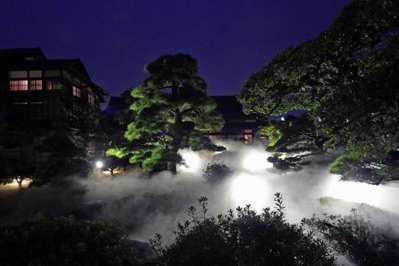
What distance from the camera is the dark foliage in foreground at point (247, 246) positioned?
4648mm

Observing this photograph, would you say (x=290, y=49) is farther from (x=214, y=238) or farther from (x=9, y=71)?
(x=9, y=71)

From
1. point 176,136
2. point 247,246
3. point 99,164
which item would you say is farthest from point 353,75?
point 99,164

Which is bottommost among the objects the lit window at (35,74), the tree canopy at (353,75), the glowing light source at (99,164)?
the glowing light source at (99,164)

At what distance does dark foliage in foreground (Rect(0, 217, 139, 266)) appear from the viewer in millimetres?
4492

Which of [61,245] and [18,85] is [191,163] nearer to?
[18,85]

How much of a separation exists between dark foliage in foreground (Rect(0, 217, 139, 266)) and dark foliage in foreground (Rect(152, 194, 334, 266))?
2.78ft

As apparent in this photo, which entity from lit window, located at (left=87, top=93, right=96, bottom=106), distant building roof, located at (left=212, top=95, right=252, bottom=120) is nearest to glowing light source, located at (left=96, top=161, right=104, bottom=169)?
lit window, located at (left=87, top=93, right=96, bottom=106)

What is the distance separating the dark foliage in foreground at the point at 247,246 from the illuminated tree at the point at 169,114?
38.6ft

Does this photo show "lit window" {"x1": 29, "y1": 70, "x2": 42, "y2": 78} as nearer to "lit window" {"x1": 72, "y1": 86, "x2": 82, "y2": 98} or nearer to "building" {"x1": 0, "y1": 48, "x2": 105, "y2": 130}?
"building" {"x1": 0, "y1": 48, "x2": 105, "y2": 130}

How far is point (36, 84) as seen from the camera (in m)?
25.3

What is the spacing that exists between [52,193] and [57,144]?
398cm

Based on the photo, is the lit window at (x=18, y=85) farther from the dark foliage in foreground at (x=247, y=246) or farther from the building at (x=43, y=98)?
the dark foliage in foreground at (x=247, y=246)

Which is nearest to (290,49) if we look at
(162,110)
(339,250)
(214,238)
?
(214,238)

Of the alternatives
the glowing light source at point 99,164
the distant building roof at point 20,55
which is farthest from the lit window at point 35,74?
the glowing light source at point 99,164
